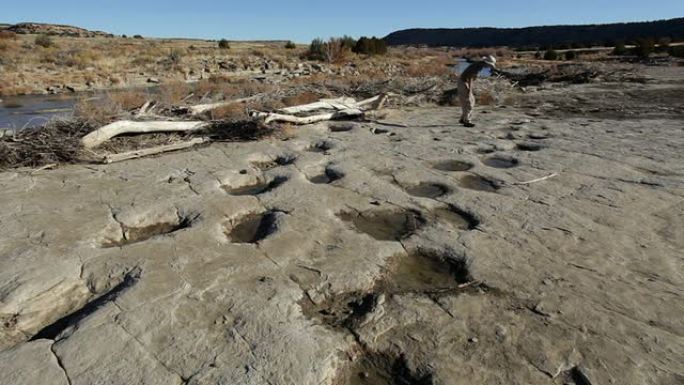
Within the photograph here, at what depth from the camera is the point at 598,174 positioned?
5449mm

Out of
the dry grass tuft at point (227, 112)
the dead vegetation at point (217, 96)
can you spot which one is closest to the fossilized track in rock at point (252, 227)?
the dead vegetation at point (217, 96)

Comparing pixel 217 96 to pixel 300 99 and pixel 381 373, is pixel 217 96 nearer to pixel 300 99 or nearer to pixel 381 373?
pixel 300 99

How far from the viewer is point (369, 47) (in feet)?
92.1

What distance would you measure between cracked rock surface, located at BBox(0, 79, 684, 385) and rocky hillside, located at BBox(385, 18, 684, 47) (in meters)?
52.8

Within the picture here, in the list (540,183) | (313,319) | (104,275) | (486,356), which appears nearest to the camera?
(486,356)

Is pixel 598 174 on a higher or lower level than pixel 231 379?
lower

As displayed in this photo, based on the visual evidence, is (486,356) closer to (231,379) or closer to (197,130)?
(231,379)

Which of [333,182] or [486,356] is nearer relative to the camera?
[486,356]

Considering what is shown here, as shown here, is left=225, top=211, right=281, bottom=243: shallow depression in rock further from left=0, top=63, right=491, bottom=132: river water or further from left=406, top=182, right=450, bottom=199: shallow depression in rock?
left=0, top=63, right=491, bottom=132: river water

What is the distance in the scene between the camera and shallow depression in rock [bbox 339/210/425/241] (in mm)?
4085

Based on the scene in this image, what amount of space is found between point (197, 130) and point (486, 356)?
19.4 ft

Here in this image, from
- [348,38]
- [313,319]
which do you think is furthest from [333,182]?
[348,38]

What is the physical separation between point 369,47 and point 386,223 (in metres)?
25.3

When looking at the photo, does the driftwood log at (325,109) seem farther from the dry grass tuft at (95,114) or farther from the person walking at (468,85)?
the dry grass tuft at (95,114)
